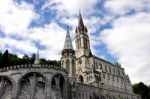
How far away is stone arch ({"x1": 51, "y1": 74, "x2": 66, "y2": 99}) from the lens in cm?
4333

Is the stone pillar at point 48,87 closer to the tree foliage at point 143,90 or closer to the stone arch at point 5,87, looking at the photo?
the stone arch at point 5,87

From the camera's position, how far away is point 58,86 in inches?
1736

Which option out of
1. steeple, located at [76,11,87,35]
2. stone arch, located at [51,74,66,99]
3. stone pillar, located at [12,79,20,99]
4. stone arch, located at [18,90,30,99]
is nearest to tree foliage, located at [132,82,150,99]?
steeple, located at [76,11,87,35]

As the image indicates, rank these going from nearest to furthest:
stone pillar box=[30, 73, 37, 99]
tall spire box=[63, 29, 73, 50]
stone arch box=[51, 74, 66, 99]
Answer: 1. stone pillar box=[30, 73, 37, 99]
2. stone arch box=[51, 74, 66, 99]
3. tall spire box=[63, 29, 73, 50]

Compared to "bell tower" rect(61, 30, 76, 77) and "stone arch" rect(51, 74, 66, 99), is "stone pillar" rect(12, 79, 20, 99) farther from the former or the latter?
"bell tower" rect(61, 30, 76, 77)

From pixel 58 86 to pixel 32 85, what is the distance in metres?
5.44

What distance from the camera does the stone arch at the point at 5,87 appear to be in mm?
41375

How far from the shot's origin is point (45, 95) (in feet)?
136

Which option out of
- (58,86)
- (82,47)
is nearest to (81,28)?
(82,47)

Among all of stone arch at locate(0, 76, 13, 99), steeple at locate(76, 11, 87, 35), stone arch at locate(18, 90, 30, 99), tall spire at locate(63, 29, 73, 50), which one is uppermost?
steeple at locate(76, 11, 87, 35)

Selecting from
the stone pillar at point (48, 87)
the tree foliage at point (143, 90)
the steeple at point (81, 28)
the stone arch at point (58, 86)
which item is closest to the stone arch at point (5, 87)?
the stone pillar at point (48, 87)

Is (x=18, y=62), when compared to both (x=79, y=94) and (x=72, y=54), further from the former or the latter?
(x=79, y=94)

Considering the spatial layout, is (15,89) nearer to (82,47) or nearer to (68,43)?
(68,43)

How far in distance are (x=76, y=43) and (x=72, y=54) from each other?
21.0 m
